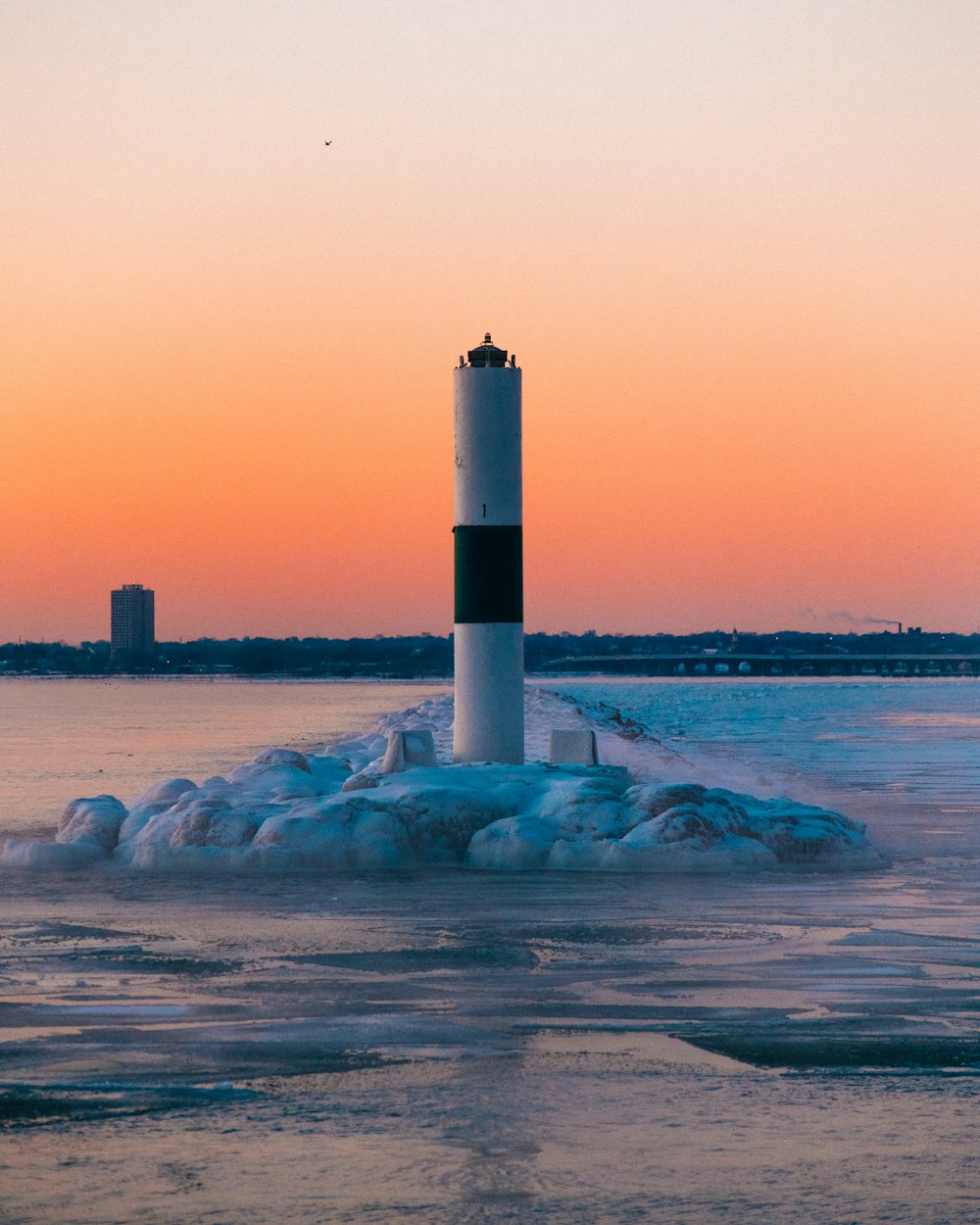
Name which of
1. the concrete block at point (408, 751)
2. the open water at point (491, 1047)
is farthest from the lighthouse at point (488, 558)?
the open water at point (491, 1047)

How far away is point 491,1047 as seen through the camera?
25.3 feet

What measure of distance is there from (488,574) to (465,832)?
15.4 ft

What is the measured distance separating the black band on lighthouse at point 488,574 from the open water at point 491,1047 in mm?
5839

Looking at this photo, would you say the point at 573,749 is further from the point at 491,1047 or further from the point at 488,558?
the point at 491,1047

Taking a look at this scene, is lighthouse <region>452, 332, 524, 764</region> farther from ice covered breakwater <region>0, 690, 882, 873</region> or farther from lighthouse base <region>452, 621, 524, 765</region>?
ice covered breakwater <region>0, 690, 882, 873</region>

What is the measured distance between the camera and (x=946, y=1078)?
7.08 metres

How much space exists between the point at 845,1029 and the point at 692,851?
276 inches

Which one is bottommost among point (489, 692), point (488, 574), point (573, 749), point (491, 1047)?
point (491, 1047)

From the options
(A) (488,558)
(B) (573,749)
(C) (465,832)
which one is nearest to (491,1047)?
(C) (465,832)

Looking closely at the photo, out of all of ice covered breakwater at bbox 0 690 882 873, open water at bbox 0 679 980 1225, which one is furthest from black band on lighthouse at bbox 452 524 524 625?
open water at bbox 0 679 980 1225

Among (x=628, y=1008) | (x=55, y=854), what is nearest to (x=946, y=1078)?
(x=628, y=1008)

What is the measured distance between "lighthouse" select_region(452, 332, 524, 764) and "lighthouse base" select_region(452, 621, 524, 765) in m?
0.01

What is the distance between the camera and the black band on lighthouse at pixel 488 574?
20.0 meters

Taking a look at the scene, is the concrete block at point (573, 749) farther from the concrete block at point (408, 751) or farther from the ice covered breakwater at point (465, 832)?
the ice covered breakwater at point (465, 832)
